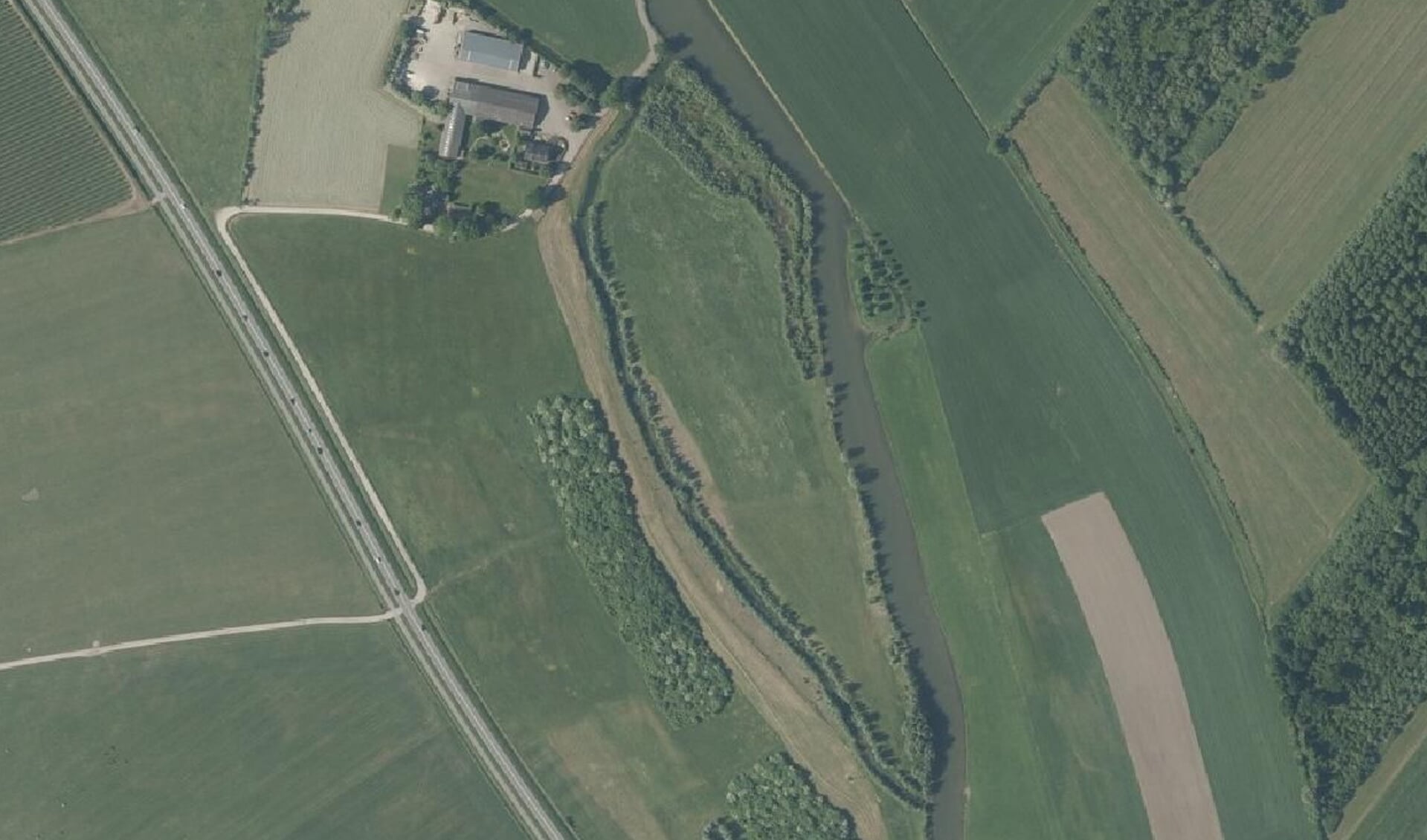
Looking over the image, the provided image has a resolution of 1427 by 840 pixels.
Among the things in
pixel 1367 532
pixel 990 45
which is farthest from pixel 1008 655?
pixel 990 45

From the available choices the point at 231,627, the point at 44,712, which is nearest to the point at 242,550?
the point at 231,627

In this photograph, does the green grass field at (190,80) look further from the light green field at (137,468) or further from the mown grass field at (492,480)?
the light green field at (137,468)

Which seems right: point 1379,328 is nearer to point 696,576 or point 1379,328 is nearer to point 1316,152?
point 1316,152

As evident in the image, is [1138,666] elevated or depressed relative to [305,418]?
elevated

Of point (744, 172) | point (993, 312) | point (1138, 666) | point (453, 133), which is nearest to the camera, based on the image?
point (453, 133)

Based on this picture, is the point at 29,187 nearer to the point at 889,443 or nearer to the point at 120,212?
the point at 120,212

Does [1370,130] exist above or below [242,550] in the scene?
above

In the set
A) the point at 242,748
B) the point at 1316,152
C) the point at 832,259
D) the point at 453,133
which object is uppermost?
the point at 1316,152

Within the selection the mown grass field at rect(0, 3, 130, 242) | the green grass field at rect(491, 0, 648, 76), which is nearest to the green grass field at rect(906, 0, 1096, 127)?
the green grass field at rect(491, 0, 648, 76)

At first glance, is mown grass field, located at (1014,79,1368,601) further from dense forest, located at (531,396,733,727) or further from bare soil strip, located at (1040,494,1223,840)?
dense forest, located at (531,396,733,727)
